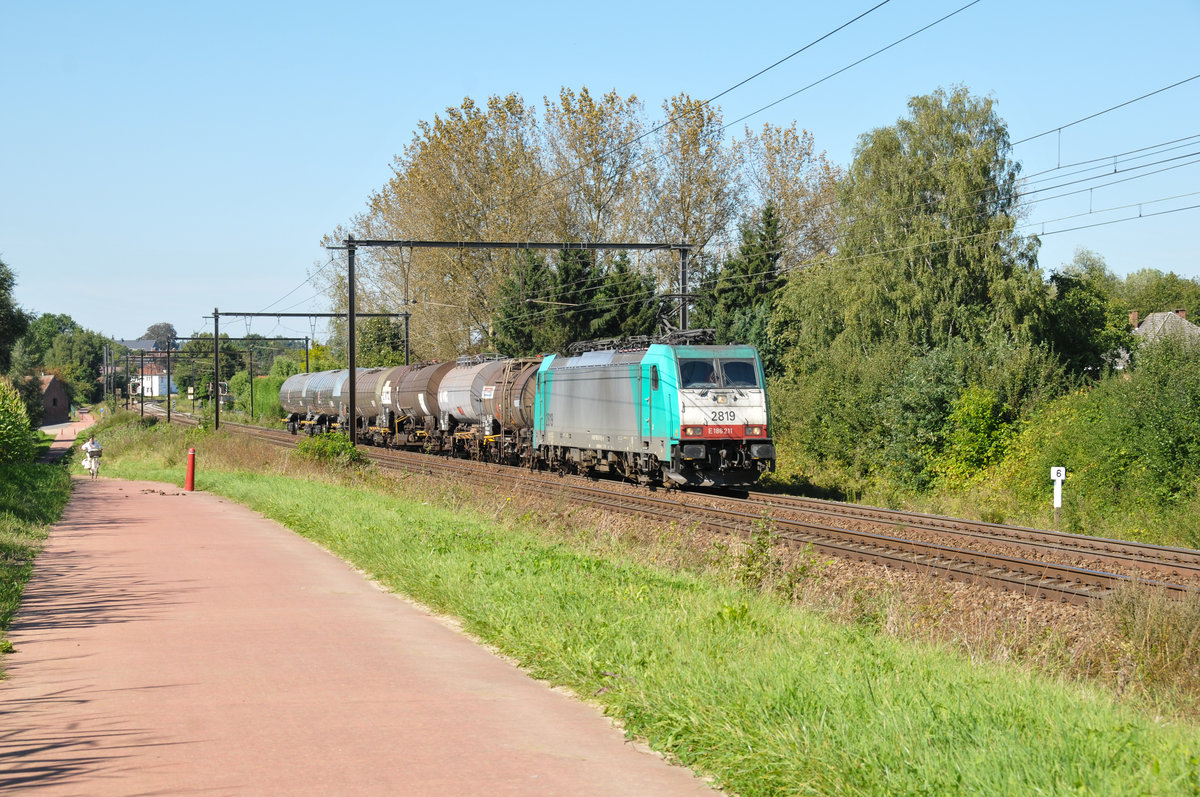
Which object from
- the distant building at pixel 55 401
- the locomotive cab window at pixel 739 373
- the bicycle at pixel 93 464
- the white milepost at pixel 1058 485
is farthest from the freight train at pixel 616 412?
the distant building at pixel 55 401

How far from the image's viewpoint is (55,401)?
136625 mm

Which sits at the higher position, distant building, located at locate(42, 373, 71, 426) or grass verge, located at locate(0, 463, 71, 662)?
distant building, located at locate(42, 373, 71, 426)

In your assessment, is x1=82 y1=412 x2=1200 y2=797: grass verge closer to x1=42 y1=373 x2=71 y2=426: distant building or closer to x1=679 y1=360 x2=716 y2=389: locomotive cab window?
x1=679 y1=360 x2=716 y2=389: locomotive cab window

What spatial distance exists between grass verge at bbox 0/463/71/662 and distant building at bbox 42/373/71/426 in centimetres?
10981

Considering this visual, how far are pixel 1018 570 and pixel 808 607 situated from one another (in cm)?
485

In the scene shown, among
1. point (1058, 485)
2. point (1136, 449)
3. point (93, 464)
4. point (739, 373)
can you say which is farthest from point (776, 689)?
point (93, 464)

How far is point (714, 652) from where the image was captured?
757 centimetres

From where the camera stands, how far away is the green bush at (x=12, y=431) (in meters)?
31.9

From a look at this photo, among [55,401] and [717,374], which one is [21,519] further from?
[55,401]

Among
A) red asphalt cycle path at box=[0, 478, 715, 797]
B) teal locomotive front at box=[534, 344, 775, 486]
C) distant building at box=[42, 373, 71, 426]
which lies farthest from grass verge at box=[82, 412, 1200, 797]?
distant building at box=[42, 373, 71, 426]

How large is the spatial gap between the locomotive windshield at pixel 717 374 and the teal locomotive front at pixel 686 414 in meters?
0.02

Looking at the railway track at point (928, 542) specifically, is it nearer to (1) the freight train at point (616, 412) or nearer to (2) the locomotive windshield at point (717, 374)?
(1) the freight train at point (616, 412)

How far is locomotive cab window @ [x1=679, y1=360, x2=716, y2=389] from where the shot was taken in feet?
78.2

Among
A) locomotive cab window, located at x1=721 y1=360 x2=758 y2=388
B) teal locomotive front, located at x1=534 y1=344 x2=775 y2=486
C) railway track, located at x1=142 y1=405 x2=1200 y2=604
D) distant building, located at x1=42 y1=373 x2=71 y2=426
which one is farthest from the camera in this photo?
distant building, located at x1=42 y1=373 x2=71 y2=426
